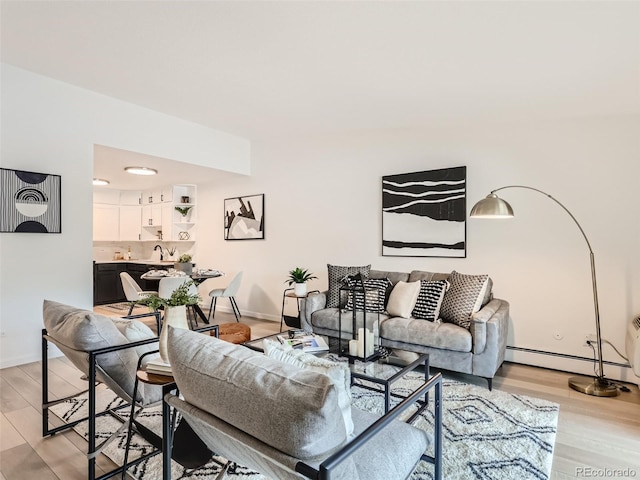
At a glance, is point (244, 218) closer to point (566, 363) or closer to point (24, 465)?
point (24, 465)

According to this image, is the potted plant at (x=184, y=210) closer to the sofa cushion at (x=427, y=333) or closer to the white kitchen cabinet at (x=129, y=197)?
the white kitchen cabinet at (x=129, y=197)

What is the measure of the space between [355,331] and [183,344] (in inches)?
69.2

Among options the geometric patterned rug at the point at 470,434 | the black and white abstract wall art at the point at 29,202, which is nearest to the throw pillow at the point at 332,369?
the geometric patterned rug at the point at 470,434

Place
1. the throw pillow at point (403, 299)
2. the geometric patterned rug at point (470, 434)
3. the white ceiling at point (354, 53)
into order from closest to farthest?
the geometric patterned rug at point (470, 434)
the white ceiling at point (354, 53)
the throw pillow at point (403, 299)

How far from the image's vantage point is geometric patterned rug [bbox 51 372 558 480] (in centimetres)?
196

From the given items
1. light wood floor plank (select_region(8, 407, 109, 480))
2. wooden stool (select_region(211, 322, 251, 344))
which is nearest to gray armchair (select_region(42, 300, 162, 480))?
light wood floor plank (select_region(8, 407, 109, 480))

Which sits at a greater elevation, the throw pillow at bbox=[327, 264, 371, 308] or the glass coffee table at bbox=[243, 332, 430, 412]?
the throw pillow at bbox=[327, 264, 371, 308]

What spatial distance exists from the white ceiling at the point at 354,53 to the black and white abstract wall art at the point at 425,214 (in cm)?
66

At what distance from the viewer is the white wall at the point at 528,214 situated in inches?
129

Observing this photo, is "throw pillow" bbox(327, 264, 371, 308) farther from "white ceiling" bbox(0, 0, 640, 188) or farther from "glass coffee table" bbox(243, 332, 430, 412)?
"white ceiling" bbox(0, 0, 640, 188)

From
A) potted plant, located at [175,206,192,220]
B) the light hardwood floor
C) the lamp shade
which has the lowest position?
the light hardwood floor

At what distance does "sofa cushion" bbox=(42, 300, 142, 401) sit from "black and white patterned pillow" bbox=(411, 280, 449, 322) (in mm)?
2534

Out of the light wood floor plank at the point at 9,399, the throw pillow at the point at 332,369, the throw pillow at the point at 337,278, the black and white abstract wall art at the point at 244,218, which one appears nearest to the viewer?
A: the throw pillow at the point at 332,369

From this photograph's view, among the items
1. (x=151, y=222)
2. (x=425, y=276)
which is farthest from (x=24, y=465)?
(x=151, y=222)
